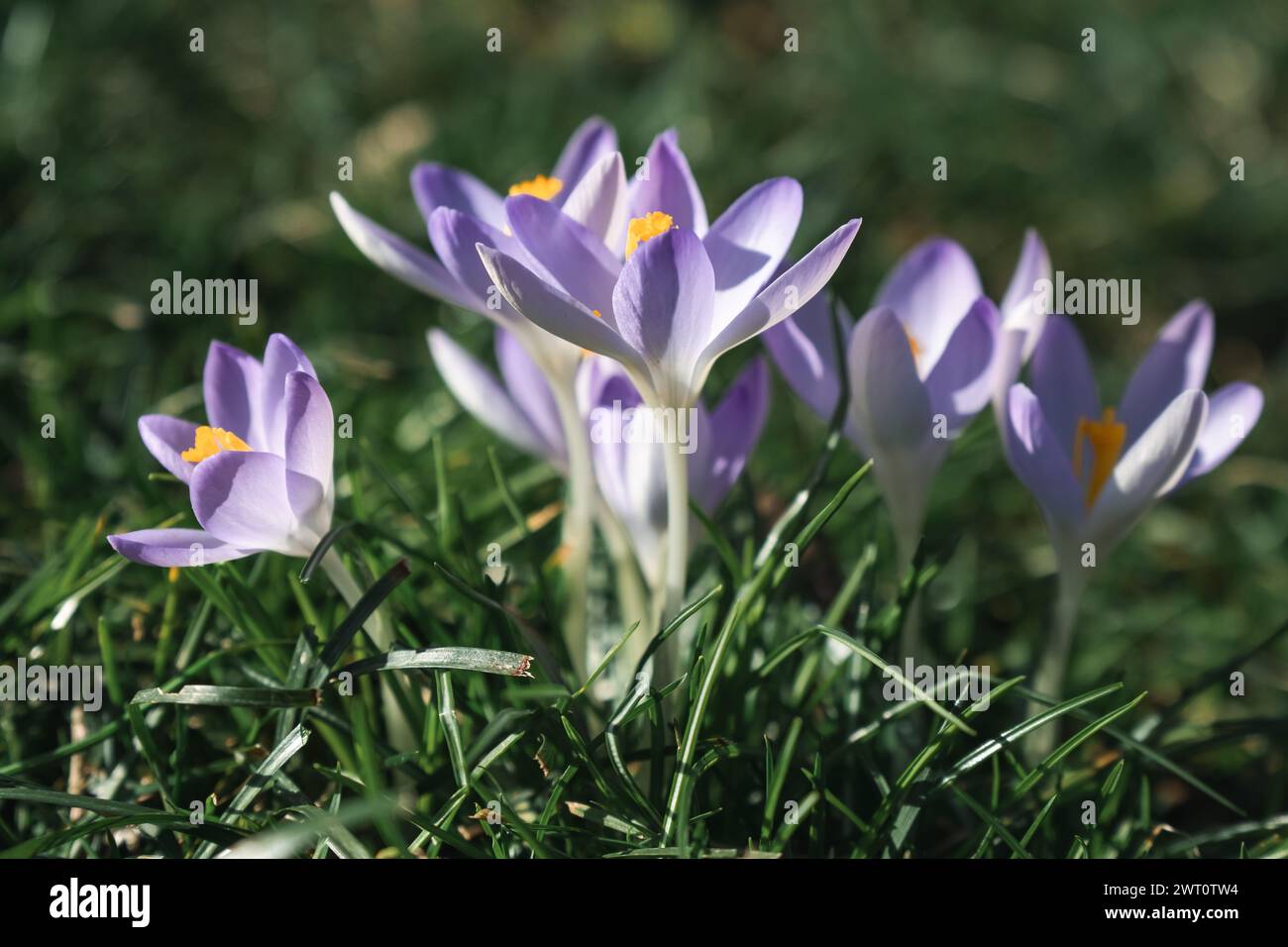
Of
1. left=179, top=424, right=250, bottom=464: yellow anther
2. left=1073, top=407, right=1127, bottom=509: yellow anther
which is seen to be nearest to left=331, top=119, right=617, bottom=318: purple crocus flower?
left=179, top=424, right=250, bottom=464: yellow anther

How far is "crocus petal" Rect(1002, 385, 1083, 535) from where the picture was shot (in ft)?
3.76

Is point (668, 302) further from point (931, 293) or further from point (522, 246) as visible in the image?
point (931, 293)

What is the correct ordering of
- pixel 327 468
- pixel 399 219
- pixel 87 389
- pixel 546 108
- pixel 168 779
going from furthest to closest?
pixel 546 108 → pixel 399 219 → pixel 87 389 → pixel 168 779 → pixel 327 468

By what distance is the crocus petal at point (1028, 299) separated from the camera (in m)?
1.22

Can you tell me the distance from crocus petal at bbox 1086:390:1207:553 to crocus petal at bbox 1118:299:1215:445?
0.53 feet

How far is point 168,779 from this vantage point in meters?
1.24

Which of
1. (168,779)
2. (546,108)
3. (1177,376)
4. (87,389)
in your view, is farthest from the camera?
(546,108)

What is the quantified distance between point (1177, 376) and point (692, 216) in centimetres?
64

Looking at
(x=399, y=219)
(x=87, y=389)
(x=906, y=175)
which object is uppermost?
(x=906, y=175)

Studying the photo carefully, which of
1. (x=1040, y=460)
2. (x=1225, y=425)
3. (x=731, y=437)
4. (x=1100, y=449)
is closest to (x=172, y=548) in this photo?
(x=731, y=437)

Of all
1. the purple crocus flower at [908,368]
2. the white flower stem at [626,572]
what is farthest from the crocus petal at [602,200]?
the white flower stem at [626,572]

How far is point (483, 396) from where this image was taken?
4.45ft

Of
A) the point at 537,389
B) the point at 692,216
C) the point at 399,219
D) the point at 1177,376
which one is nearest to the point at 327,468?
the point at 537,389
